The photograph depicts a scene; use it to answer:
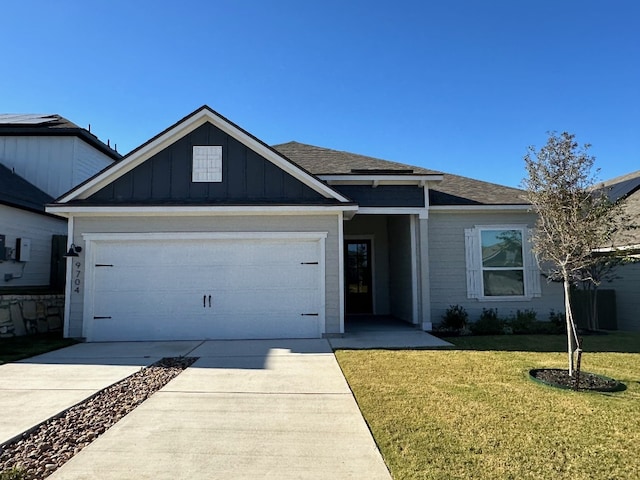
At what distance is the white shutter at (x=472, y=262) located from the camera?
10.5 meters

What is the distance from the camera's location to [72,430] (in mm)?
3934

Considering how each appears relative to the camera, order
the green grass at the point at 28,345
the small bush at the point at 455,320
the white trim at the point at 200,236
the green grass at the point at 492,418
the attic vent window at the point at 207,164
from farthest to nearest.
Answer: the small bush at the point at 455,320 < the attic vent window at the point at 207,164 < the white trim at the point at 200,236 < the green grass at the point at 28,345 < the green grass at the point at 492,418

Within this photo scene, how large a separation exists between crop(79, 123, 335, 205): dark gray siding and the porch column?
111 inches

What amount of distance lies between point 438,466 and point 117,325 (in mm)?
7865

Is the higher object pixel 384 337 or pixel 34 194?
pixel 34 194

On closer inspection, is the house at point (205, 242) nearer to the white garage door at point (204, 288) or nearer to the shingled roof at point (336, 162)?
the white garage door at point (204, 288)

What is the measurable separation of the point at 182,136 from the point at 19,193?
269 inches

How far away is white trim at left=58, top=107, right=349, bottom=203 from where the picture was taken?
8.96m

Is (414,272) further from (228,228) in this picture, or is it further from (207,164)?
(207,164)

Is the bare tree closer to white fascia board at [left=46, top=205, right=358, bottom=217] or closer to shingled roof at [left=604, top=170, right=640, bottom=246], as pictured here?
white fascia board at [left=46, top=205, right=358, bottom=217]

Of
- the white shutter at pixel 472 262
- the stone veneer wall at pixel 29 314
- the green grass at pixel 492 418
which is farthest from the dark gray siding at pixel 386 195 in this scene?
the stone veneer wall at pixel 29 314

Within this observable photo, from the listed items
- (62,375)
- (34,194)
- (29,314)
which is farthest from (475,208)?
(34,194)

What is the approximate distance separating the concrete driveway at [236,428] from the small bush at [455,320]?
4462 mm

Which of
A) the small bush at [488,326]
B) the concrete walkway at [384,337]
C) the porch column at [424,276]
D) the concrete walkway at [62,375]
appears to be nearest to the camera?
the concrete walkway at [62,375]
